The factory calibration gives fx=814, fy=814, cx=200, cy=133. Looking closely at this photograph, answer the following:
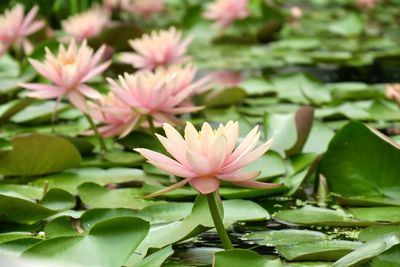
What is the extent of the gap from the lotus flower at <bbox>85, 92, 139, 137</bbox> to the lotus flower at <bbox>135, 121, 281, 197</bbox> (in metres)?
0.61

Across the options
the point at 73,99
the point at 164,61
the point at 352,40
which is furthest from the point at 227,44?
the point at 73,99

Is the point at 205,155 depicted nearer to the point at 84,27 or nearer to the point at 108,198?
the point at 108,198

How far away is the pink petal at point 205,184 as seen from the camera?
1.15m

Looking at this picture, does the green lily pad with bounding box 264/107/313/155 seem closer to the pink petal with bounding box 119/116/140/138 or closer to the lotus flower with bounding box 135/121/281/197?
the pink petal with bounding box 119/116/140/138

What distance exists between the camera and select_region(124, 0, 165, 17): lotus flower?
4.29m

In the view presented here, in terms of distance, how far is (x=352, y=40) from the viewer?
13.5 feet

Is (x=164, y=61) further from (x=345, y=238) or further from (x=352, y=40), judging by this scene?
(x=352, y=40)

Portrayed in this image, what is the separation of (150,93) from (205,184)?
60 centimetres

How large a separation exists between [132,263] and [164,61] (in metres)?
1.22

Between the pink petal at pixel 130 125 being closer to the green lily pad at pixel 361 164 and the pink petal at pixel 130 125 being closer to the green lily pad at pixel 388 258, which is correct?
the green lily pad at pixel 361 164

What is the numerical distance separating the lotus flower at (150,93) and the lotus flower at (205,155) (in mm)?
521

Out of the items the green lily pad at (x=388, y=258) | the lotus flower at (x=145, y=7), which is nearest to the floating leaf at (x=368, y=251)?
the green lily pad at (x=388, y=258)

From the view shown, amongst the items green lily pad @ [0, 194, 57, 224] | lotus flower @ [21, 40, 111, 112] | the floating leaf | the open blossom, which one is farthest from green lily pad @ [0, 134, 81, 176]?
the open blossom

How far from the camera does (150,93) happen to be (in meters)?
1.74
